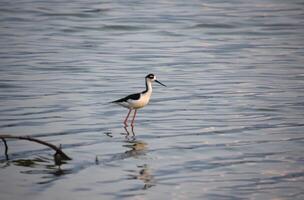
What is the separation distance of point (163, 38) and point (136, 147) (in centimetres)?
1979

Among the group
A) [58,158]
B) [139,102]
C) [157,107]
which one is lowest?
[157,107]

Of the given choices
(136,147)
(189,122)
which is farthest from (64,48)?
(136,147)

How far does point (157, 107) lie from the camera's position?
18.4m

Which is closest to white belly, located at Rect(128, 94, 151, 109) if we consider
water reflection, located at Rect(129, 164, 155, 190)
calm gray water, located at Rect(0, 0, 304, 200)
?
calm gray water, located at Rect(0, 0, 304, 200)

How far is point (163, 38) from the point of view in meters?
33.3

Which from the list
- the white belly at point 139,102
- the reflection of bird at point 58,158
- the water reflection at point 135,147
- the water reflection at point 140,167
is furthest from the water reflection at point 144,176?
the white belly at point 139,102

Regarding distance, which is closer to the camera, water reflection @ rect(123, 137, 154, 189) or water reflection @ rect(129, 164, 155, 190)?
water reflection @ rect(129, 164, 155, 190)

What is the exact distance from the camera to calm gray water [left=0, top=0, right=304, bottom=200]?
37.7ft

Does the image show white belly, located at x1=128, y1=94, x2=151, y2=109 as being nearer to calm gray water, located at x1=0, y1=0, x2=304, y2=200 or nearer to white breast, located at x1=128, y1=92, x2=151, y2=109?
white breast, located at x1=128, y1=92, x2=151, y2=109

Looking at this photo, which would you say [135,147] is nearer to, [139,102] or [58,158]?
[58,158]

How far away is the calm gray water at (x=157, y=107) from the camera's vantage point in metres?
11.5

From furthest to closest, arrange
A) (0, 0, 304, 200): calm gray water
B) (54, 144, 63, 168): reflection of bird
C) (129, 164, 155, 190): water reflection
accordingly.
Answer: (54, 144, 63, 168): reflection of bird < (0, 0, 304, 200): calm gray water < (129, 164, 155, 190): water reflection

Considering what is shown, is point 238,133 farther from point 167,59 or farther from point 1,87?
point 167,59

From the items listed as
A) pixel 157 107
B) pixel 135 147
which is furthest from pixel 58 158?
pixel 157 107
